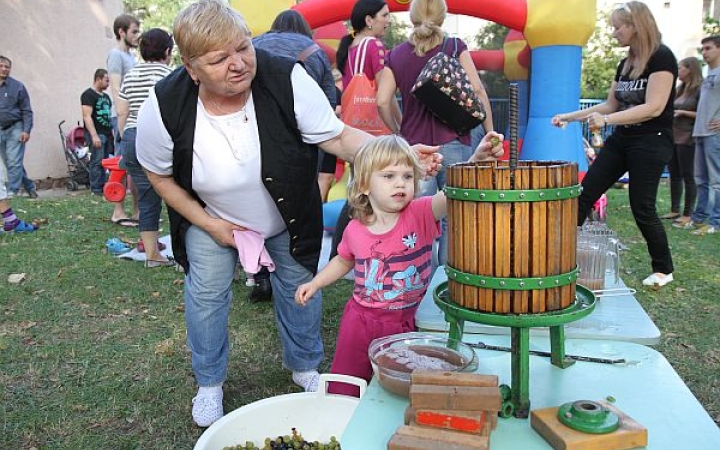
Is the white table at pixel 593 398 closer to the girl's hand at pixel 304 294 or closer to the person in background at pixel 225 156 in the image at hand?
the girl's hand at pixel 304 294

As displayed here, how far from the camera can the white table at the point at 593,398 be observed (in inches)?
57.9

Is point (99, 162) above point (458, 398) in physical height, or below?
below

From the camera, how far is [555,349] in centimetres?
184

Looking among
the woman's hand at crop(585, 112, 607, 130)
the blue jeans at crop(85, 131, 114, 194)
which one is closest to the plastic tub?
the woman's hand at crop(585, 112, 607, 130)

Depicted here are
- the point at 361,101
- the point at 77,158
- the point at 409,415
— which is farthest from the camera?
the point at 77,158

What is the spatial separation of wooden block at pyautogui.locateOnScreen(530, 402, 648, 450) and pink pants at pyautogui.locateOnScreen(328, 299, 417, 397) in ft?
3.04

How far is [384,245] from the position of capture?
2.32 meters

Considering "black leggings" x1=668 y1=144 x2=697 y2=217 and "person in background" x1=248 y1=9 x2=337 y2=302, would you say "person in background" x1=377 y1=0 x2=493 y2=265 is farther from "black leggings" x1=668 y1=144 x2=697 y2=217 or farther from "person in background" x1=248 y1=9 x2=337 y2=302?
"black leggings" x1=668 y1=144 x2=697 y2=217

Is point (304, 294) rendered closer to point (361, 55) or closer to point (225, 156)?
point (225, 156)

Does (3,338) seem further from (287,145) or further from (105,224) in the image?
(105,224)

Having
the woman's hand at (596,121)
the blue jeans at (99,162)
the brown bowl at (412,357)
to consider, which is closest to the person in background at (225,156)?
the brown bowl at (412,357)

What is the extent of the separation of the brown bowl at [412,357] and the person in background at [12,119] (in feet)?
28.8

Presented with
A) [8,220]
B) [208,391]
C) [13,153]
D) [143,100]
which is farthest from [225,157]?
[13,153]

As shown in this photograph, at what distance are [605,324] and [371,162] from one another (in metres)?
1.00
